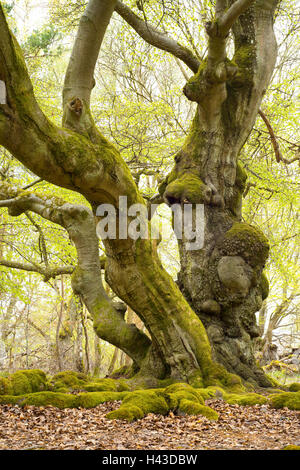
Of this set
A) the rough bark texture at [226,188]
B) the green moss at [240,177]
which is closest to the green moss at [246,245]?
the rough bark texture at [226,188]

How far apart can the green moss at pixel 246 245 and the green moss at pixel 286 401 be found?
2.38 meters

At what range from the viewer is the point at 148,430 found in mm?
3543

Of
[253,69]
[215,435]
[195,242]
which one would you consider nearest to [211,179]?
[195,242]

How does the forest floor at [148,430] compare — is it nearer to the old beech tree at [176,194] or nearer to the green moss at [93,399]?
the green moss at [93,399]

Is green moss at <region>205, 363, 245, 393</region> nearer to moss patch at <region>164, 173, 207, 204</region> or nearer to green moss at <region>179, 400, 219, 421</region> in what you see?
green moss at <region>179, 400, 219, 421</region>

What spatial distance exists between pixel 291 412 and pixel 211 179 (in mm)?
4371

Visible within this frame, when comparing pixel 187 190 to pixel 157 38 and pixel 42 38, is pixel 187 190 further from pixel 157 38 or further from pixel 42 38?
pixel 42 38

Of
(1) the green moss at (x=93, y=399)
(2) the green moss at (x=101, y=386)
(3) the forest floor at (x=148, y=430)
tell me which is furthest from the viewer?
(2) the green moss at (x=101, y=386)

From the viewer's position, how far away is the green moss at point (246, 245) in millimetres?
6441

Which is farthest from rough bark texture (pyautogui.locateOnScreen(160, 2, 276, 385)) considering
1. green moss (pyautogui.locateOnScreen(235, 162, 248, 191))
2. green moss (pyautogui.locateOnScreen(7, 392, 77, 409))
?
green moss (pyautogui.locateOnScreen(7, 392, 77, 409))

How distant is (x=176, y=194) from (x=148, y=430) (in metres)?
4.35

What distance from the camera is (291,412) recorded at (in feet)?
14.3

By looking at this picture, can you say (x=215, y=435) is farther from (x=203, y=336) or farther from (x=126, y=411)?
(x=203, y=336)

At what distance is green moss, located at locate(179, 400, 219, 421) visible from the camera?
399 cm
